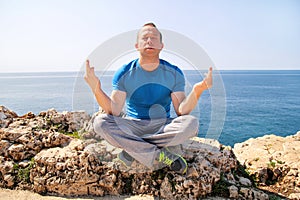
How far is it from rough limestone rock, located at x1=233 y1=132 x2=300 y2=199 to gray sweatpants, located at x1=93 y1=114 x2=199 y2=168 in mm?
1689

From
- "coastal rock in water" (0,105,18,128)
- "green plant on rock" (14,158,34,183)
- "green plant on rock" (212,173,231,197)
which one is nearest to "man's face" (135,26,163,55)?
"green plant on rock" (212,173,231,197)

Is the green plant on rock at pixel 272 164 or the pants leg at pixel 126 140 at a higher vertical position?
the pants leg at pixel 126 140

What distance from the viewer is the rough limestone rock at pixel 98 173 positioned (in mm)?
3693

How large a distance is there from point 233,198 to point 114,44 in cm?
289

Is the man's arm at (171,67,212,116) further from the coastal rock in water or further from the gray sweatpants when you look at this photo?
the coastal rock in water

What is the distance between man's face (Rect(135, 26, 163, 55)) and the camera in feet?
12.1

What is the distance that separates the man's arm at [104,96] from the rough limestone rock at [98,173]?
2.45 ft

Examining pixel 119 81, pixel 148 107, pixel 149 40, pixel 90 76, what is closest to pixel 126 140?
pixel 148 107

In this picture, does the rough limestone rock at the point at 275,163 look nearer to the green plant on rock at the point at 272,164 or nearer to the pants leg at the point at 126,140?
the green plant on rock at the point at 272,164

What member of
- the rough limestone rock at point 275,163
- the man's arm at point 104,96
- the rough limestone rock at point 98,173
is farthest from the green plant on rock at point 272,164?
the man's arm at point 104,96

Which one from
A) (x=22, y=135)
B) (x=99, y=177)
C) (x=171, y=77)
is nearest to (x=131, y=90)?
(x=171, y=77)

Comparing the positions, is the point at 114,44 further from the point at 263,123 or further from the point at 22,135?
the point at 263,123

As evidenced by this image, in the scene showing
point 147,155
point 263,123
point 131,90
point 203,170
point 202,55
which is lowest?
point 263,123

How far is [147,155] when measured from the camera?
3.58 m
